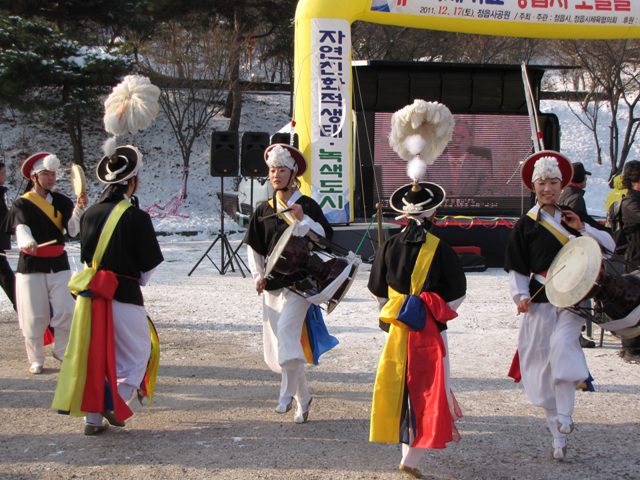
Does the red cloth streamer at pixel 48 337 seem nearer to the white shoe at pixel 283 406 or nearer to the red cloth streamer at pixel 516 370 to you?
the white shoe at pixel 283 406

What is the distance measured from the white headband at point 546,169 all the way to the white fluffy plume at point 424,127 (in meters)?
0.67

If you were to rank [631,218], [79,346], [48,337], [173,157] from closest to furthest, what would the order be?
[79,346] → [48,337] → [631,218] → [173,157]

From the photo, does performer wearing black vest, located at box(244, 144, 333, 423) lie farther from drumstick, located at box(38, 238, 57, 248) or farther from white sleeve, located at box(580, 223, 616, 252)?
drumstick, located at box(38, 238, 57, 248)

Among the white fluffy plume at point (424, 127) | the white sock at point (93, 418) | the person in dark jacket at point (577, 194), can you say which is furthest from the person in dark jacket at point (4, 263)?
the person in dark jacket at point (577, 194)

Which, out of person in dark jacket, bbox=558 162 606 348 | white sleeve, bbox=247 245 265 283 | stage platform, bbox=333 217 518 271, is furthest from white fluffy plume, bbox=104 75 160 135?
stage platform, bbox=333 217 518 271

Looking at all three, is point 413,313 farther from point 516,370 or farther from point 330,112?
point 330,112

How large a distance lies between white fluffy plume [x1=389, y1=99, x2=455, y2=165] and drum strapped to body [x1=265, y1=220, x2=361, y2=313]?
2.70 feet

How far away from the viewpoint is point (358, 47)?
2319 centimetres

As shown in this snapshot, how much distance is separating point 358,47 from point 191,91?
703 cm

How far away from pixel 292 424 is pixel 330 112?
6.81 metres

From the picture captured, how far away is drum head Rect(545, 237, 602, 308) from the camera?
345 cm

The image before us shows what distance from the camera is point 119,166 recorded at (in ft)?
13.9

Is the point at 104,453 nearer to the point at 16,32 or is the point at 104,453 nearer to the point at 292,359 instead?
the point at 292,359

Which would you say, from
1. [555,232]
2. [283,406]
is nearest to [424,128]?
[555,232]
